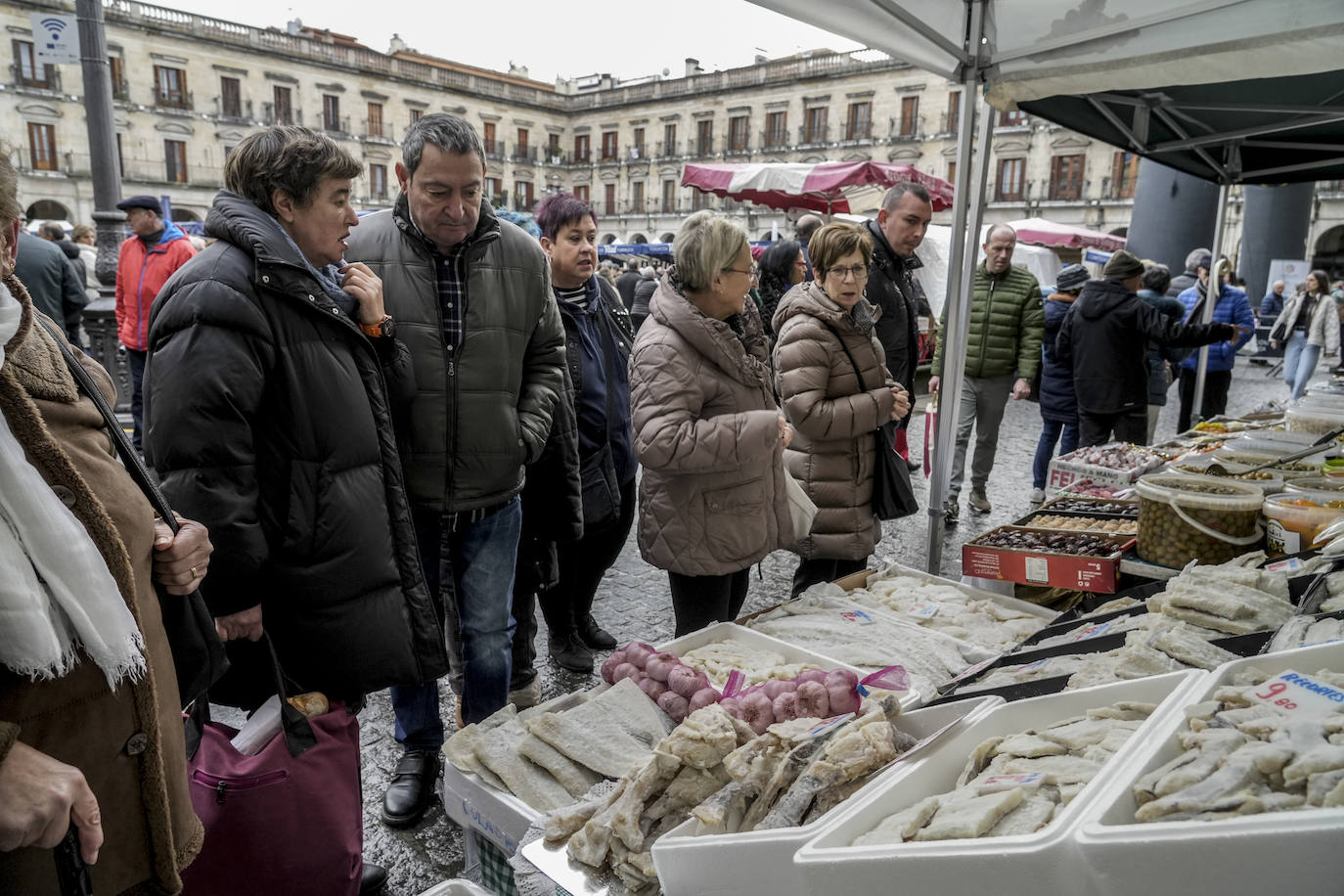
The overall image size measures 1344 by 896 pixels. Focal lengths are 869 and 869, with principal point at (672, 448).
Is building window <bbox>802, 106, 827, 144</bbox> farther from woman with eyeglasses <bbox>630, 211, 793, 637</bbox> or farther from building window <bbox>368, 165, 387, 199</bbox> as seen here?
woman with eyeglasses <bbox>630, 211, 793, 637</bbox>

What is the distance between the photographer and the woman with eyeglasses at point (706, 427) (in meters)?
2.72

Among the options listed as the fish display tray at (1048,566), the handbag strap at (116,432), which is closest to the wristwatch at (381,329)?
the handbag strap at (116,432)

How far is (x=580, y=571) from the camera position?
3.82 meters

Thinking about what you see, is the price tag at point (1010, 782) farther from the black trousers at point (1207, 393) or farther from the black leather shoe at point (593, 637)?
the black trousers at point (1207, 393)

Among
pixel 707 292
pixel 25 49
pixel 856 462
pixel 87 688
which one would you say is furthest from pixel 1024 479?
pixel 25 49

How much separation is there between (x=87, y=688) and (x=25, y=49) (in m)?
44.9

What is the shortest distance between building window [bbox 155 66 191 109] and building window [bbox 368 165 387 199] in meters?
8.80

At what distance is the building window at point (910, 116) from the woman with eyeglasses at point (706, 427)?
137ft

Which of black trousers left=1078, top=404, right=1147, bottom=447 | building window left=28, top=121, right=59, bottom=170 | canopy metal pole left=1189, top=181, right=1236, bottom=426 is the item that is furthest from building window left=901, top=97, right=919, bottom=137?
black trousers left=1078, top=404, right=1147, bottom=447

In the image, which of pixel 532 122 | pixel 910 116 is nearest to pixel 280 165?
pixel 910 116

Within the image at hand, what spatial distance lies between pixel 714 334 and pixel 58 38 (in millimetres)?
5833

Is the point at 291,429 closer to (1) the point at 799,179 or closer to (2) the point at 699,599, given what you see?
(2) the point at 699,599

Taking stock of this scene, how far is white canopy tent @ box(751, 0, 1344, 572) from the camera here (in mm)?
2719

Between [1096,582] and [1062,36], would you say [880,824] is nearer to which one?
[1096,582]
